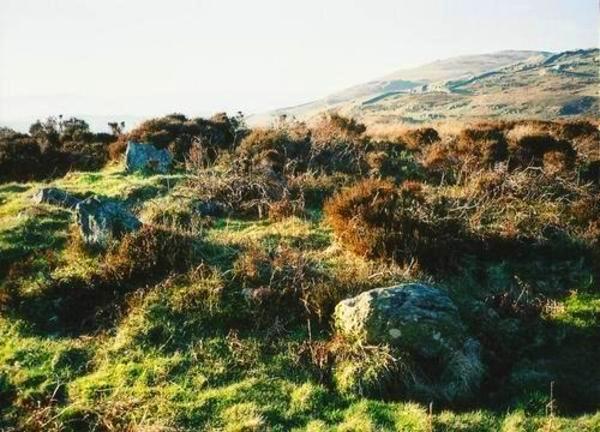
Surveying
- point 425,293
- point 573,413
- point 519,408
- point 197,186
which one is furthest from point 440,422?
point 197,186

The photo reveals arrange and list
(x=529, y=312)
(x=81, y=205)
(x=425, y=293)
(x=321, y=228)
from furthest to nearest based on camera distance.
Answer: (x=321, y=228) < (x=81, y=205) < (x=529, y=312) < (x=425, y=293)

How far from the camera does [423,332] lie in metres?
6.99

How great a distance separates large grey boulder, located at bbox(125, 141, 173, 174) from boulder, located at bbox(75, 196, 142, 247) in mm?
5601

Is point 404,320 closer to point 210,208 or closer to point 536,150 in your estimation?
point 210,208

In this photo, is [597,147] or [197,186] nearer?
[197,186]

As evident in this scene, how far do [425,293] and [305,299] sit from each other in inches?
62.9

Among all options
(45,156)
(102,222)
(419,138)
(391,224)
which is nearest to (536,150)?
(419,138)

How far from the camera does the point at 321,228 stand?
11.0 metres

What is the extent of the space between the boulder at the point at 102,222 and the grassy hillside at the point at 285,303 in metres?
0.23

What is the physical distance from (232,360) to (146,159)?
392 inches

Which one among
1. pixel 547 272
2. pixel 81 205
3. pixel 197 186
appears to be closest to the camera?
pixel 547 272

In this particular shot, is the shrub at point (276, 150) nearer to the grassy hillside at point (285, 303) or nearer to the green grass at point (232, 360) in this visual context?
the grassy hillside at point (285, 303)

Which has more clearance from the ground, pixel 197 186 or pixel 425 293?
pixel 197 186

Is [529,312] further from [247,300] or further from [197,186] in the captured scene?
[197,186]
